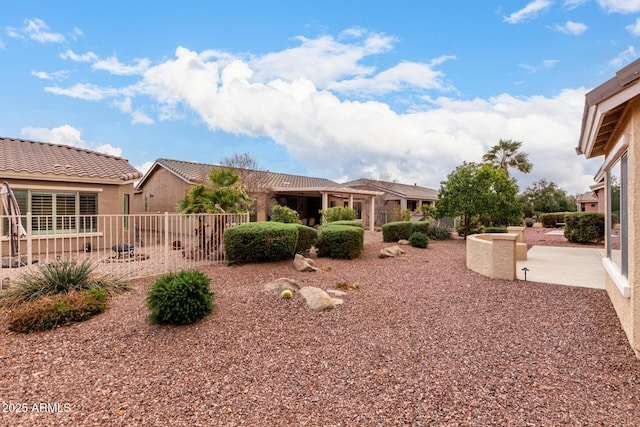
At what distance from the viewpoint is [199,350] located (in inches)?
176

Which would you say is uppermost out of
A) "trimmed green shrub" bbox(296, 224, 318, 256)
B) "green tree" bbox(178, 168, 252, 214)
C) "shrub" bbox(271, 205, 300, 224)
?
"green tree" bbox(178, 168, 252, 214)

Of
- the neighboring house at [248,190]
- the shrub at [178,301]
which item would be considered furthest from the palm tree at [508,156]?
the shrub at [178,301]

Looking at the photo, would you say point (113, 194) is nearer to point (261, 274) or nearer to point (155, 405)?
point (261, 274)

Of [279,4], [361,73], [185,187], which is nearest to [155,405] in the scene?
[279,4]

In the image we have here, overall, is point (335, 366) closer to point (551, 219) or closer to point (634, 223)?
point (634, 223)

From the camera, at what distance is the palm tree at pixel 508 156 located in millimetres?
33969

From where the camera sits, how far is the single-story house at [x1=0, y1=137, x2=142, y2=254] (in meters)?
12.3

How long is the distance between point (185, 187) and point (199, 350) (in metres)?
17.7

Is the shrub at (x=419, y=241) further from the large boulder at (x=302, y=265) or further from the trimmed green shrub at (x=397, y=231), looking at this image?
the large boulder at (x=302, y=265)

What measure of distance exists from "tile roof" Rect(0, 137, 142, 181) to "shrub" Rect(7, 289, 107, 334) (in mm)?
9091

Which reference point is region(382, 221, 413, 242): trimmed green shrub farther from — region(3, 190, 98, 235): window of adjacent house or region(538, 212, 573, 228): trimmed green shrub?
region(538, 212, 573, 228): trimmed green shrub

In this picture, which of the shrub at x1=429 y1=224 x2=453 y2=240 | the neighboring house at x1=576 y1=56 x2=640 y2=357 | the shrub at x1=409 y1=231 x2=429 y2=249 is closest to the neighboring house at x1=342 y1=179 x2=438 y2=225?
the shrub at x1=429 y1=224 x2=453 y2=240

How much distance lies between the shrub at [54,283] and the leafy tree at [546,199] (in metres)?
42.9

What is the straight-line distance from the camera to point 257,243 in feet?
30.7
